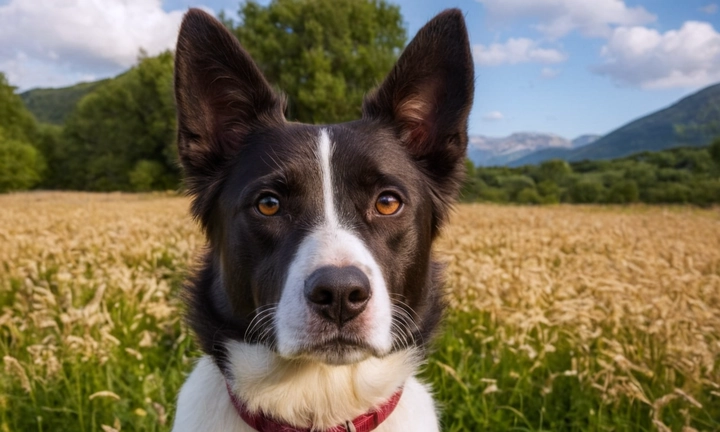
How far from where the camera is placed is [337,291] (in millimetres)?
2107

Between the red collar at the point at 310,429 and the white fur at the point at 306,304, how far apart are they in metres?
0.45

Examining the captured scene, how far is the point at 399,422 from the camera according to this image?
8.95 feet

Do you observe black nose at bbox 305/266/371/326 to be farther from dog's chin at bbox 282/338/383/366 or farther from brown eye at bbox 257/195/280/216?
brown eye at bbox 257/195/280/216

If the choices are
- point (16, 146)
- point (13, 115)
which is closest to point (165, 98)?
point (16, 146)

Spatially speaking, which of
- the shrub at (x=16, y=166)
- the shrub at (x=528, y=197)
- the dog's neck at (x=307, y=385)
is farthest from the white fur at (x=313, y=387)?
the shrub at (x=16, y=166)

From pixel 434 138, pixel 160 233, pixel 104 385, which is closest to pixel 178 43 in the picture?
pixel 434 138

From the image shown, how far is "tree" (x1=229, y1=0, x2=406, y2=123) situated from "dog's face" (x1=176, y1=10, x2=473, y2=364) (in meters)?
28.1

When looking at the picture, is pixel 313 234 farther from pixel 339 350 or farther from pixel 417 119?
pixel 417 119

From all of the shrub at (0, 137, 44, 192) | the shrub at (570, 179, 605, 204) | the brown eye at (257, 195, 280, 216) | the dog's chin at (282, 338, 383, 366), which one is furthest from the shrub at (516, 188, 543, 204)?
the shrub at (0, 137, 44, 192)

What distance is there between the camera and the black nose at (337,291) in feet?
6.90

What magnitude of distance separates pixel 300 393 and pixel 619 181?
4231cm

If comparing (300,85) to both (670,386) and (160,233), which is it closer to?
(160,233)

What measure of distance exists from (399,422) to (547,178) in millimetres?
44496

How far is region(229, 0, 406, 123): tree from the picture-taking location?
103 ft
